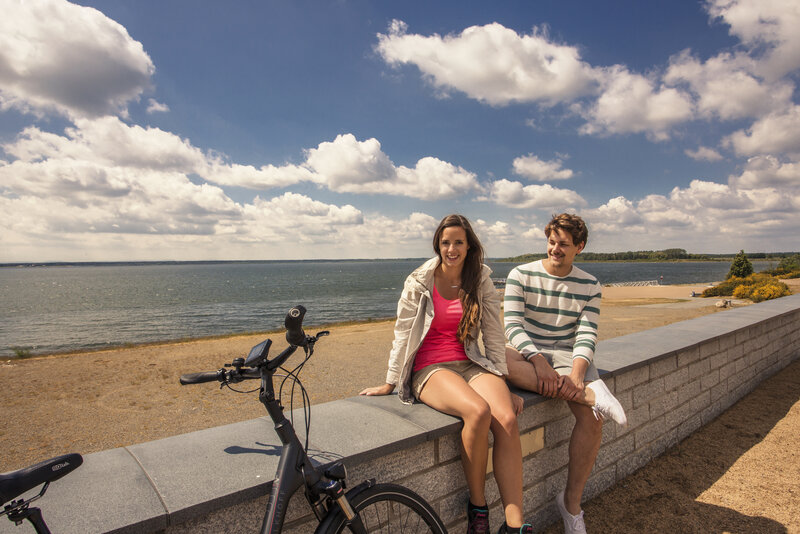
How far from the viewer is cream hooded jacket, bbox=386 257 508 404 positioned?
2.58m

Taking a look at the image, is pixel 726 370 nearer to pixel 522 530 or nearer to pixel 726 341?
pixel 726 341

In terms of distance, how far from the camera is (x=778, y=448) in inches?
150

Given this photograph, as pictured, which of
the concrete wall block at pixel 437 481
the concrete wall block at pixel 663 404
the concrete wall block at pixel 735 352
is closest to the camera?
the concrete wall block at pixel 437 481

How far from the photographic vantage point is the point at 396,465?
1.94m

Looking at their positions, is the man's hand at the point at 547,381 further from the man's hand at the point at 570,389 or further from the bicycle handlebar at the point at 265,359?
the bicycle handlebar at the point at 265,359

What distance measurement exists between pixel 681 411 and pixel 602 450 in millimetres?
1332

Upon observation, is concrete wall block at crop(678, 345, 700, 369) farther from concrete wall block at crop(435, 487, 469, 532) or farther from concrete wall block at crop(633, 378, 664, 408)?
concrete wall block at crop(435, 487, 469, 532)

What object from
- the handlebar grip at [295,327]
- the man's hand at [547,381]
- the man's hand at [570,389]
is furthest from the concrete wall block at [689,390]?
the handlebar grip at [295,327]

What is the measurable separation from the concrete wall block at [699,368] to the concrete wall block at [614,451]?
108cm

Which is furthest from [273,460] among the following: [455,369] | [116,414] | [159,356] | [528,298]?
[159,356]

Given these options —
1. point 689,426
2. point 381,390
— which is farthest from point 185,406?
point 689,426

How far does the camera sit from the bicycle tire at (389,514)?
5.25ft

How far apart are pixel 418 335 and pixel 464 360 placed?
1.10 feet

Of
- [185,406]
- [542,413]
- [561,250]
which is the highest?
[561,250]
